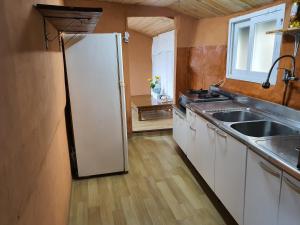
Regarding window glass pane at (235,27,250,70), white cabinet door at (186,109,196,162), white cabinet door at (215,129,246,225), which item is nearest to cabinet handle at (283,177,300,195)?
white cabinet door at (215,129,246,225)

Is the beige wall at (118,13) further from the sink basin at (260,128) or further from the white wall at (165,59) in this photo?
the sink basin at (260,128)

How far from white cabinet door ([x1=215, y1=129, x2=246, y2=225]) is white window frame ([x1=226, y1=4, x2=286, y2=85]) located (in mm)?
911

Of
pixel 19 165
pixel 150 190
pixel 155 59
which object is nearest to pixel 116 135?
pixel 150 190

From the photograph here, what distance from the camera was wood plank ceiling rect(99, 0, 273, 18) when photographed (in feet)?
8.53

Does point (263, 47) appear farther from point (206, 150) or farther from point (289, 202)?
point (289, 202)

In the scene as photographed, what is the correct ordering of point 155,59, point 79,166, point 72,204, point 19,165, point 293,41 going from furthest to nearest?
point 155,59
point 79,166
point 72,204
point 293,41
point 19,165

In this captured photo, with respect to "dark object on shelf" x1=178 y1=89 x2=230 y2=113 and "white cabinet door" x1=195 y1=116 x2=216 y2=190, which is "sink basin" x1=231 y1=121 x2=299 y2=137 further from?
"dark object on shelf" x1=178 y1=89 x2=230 y2=113

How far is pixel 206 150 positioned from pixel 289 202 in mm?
1122

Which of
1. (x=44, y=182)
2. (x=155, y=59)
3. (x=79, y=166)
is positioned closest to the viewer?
(x=44, y=182)

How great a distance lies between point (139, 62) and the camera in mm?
7832

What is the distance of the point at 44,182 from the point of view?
51.5 inches

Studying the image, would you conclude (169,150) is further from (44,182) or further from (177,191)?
(44,182)

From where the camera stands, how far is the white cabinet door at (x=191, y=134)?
269 cm

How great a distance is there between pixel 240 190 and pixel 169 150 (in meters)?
1.94
